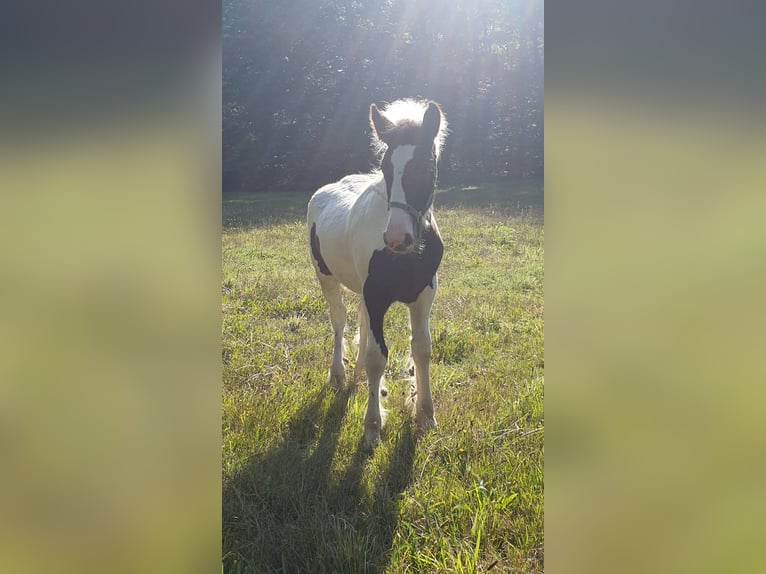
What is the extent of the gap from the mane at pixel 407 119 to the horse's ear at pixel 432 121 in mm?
37

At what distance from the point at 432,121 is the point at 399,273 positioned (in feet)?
2.71

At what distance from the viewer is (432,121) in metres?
2.59

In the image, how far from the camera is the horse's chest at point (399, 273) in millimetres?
2912

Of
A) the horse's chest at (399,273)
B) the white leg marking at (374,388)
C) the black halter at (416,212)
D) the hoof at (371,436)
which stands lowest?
the hoof at (371,436)

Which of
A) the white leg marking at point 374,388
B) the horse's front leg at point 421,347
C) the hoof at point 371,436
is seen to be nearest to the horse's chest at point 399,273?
the horse's front leg at point 421,347
